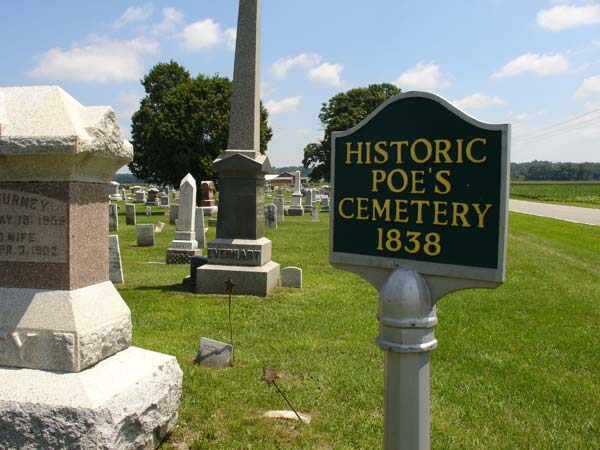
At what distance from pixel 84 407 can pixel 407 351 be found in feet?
6.47

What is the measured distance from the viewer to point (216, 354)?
5281mm

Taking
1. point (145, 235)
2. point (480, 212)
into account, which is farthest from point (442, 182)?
point (145, 235)

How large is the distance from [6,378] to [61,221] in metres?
1.04

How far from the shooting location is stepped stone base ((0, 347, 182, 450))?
2.99 meters

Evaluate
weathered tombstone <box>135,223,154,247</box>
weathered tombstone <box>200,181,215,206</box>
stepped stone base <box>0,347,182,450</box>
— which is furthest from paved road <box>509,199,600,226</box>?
stepped stone base <box>0,347,182,450</box>

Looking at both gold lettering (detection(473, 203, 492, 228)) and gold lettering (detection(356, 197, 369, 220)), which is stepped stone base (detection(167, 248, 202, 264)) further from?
gold lettering (detection(473, 203, 492, 228))

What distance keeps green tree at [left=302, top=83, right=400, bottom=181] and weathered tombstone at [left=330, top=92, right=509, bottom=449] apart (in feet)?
186

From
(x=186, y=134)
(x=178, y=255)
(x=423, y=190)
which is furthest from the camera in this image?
(x=186, y=134)

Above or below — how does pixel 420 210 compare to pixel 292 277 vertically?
above

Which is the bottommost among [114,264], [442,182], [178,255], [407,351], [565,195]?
[178,255]

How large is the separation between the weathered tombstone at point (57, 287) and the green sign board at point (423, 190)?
70.8 inches

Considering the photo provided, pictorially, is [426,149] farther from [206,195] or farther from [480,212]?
[206,195]

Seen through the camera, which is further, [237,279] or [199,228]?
[199,228]

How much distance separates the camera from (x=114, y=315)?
3.64 meters
